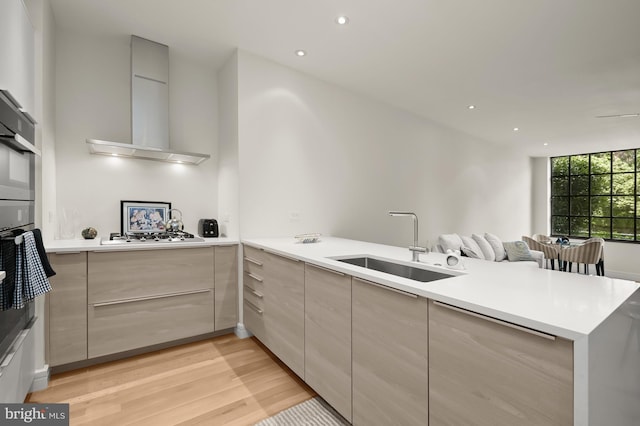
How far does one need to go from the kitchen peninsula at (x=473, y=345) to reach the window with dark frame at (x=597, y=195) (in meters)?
7.95

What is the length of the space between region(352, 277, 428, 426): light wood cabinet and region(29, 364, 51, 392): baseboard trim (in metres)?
2.01

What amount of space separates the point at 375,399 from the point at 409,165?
12.2ft

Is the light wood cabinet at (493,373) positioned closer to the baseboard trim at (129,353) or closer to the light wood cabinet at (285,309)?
the light wood cabinet at (285,309)

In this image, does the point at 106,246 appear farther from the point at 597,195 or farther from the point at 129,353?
the point at 597,195

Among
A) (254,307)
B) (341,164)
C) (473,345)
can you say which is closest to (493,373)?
(473,345)

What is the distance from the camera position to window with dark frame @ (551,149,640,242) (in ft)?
22.6

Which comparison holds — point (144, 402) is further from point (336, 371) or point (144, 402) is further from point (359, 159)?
point (359, 159)

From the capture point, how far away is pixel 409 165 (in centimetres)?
459

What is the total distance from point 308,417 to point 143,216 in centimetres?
228

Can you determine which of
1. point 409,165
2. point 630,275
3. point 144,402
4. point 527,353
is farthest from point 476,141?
point 144,402

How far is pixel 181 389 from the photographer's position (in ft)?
6.57

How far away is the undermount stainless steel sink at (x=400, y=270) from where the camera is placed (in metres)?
1.64

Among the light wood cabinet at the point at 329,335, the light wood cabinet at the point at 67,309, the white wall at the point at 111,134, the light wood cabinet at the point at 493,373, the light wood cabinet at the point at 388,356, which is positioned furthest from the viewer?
the white wall at the point at 111,134

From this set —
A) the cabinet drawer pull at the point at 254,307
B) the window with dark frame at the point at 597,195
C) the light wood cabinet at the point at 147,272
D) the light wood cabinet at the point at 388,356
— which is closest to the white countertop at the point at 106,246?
the light wood cabinet at the point at 147,272
